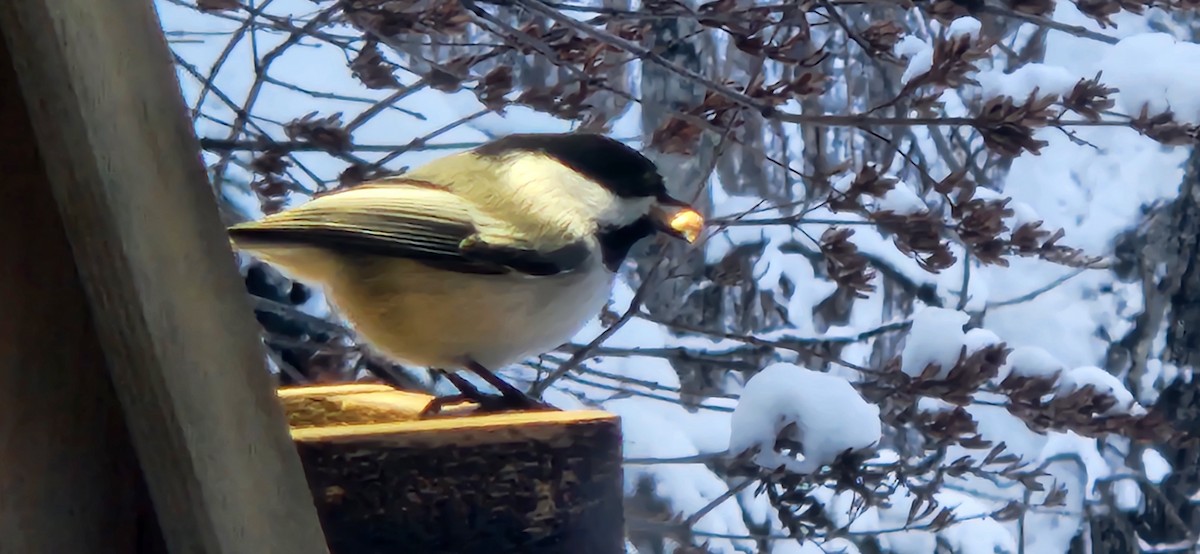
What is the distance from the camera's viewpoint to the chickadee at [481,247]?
60 centimetres

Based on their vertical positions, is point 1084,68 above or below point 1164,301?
above

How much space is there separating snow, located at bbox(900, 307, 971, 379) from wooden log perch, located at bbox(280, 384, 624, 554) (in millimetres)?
785

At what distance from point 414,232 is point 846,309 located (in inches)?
71.1

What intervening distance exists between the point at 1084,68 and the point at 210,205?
7.34 feet

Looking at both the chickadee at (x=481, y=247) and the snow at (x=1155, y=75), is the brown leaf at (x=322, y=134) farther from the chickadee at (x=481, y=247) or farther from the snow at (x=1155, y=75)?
the snow at (x=1155, y=75)

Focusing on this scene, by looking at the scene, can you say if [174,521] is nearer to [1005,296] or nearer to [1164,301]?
[1164,301]

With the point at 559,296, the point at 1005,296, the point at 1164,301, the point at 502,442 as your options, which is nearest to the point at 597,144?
the point at 559,296

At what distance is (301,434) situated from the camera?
42cm

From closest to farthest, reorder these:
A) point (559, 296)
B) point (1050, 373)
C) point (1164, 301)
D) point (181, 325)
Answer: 1. point (181, 325)
2. point (559, 296)
3. point (1050, 373)
4. point (1164, 301)

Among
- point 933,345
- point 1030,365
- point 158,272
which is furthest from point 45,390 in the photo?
point 1030,365

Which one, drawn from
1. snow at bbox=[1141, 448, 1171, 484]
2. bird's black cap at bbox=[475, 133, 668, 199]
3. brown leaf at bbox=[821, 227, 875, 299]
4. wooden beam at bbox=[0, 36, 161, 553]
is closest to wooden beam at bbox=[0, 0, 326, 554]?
wooden beam at bbox=[0, 36, 161, 553]

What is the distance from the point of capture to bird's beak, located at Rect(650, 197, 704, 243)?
624mm

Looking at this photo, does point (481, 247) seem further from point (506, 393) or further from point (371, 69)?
point (371, 69)

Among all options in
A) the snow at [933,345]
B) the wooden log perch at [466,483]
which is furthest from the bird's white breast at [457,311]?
the snow at [933,345]
